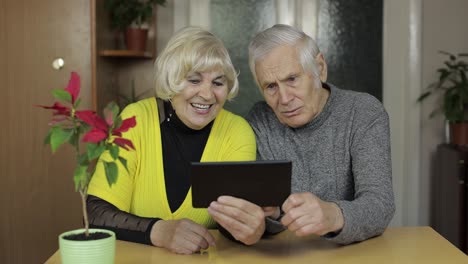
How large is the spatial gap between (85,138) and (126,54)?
2.50m

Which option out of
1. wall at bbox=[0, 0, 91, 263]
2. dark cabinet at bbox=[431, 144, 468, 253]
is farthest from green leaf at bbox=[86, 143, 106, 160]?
dark cabinet at bbox=[431, 144, 468, 253]

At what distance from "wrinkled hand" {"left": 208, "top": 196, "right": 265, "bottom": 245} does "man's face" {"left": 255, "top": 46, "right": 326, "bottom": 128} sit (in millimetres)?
503

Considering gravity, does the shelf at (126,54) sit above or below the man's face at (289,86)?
above

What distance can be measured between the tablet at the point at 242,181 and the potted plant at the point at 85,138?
0.84ft

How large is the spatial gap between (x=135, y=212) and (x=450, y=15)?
2.85 m

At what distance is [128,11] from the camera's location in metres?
3.66

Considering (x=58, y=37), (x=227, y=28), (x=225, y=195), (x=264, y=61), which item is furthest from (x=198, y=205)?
(x=227, y=28)

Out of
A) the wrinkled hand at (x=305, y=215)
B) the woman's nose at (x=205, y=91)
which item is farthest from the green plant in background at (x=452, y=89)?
the wrinkled hand at (x=305, y=215)

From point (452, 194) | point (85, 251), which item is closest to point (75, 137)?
point (85, 251)

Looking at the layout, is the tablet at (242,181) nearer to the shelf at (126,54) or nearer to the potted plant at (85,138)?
the potted plant at (85,138)

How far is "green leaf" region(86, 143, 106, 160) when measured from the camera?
3.89ft

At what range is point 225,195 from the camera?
1.51m

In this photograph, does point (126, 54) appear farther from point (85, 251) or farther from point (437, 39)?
point (85, 251)

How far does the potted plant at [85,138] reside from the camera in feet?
3.91
